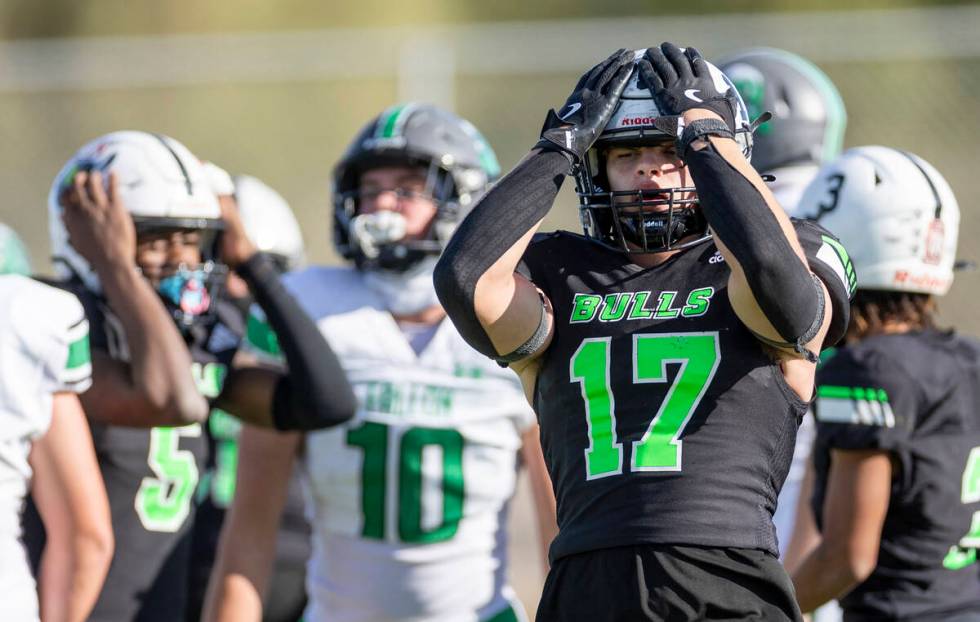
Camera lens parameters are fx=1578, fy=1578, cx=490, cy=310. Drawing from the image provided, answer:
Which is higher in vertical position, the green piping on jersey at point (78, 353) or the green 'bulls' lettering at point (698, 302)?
the green 'bulls' lettering at point (698, 302)

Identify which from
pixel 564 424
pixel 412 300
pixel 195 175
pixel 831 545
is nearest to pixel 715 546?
pixel 564 424

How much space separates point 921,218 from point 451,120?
1.41 meters

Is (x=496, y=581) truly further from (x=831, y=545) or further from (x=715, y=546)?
(x=715, y=546)

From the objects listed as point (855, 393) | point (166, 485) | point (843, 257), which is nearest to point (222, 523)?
point (166, 485)

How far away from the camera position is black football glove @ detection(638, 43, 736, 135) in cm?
284

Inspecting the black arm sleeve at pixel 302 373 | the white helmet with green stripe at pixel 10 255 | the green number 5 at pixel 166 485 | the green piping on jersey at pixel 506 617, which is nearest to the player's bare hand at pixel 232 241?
the black arm sleeve at pixel 302 373

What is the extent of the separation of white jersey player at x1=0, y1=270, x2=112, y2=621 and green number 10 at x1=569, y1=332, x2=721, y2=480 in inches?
45.3

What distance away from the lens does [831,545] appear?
367 cm

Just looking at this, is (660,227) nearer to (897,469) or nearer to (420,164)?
(897,469)

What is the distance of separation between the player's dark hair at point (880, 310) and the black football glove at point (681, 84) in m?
1.16

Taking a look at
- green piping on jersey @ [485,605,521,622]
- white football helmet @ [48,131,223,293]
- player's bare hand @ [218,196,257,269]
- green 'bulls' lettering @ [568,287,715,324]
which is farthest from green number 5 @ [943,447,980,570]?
white football helmet @ [48,131,223,293]

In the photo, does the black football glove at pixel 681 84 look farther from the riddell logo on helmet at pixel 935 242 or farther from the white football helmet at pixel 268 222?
the white football helmet at pixel 268 222

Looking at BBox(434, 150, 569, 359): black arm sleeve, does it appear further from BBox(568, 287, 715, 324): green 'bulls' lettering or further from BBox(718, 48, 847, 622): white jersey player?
BBox(718, 48, 847, 622): white jersey player

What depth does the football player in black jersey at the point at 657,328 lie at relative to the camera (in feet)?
8.83
